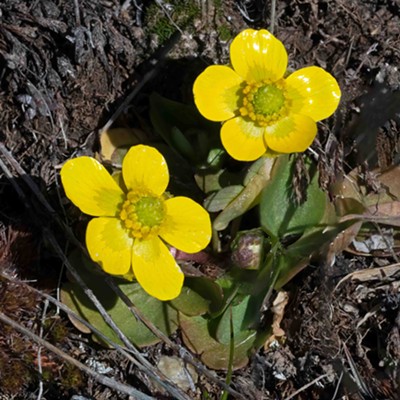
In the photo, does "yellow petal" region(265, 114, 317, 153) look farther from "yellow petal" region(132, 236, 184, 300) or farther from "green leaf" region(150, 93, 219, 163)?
"yellow petal" region(132, 236, 184, 300)

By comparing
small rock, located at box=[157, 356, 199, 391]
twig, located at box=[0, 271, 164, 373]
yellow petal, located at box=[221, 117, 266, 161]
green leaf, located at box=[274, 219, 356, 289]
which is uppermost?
yellow petal, located at box=[221, 117, 266, 161]

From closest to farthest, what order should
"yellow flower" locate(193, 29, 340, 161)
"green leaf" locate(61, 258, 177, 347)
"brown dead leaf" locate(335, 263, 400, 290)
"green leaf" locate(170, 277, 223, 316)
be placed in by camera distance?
"yellow flower" locate(193, 29, 340, 161) < "green leaf" locate(170, 277, 223, 316) < "green leaf" locate(61, 258, 177, 347) < "brown dead leaf" locate(335, 263, 400, 290)

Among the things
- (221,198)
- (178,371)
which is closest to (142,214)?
(221,198)

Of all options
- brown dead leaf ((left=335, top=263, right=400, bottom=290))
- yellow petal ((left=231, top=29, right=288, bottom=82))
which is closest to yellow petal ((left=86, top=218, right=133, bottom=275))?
yellow petal ((left=231, top=29, right=288, bottom=82))

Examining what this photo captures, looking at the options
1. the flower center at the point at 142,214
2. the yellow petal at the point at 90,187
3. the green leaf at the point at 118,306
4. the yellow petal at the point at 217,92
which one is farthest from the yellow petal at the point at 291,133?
the green leaf at the point at 118,306

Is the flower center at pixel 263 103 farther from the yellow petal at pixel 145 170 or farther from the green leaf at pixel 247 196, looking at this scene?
the yellow petal at pixel 145 170

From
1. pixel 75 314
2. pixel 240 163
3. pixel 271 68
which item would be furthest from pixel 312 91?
pixel 75 314
